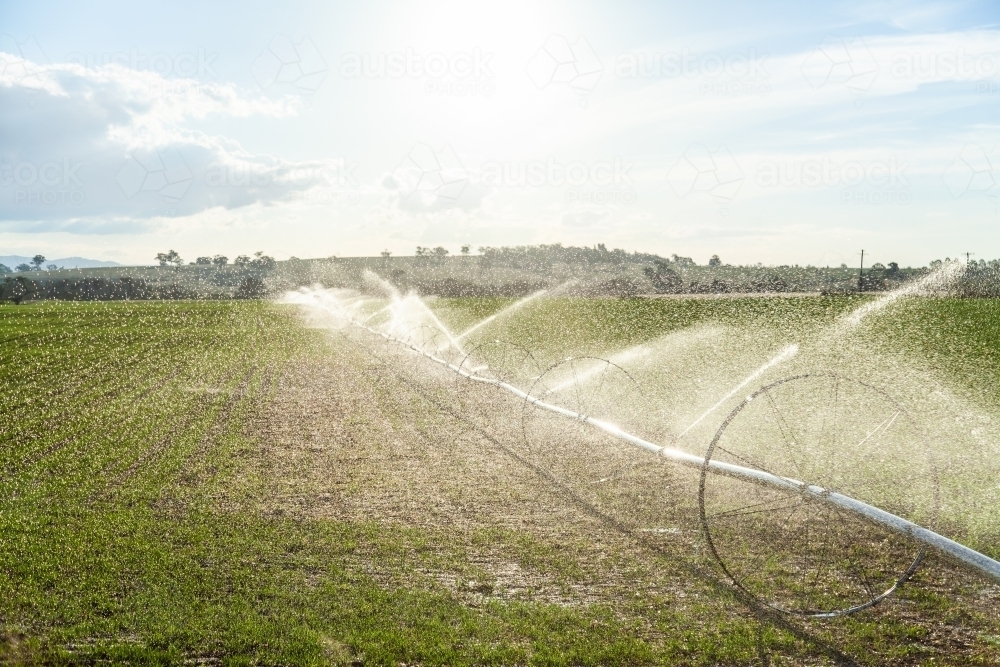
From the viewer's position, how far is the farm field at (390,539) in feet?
18.6

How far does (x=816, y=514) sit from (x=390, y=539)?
4497 mm

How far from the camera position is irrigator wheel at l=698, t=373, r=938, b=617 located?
6.51m

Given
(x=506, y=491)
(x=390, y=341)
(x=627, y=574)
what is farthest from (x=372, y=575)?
(x=390, y=341)

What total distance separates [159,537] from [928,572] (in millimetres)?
7430

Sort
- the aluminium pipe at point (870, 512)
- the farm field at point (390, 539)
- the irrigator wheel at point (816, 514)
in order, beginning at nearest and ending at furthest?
1. the farm field at point (390, 539)
2. the aluminium pipe at point (870, 512)
3. the irrigator wheel at point (816, 514)

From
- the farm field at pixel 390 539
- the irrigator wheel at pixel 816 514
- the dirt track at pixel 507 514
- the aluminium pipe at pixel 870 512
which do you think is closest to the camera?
the farm field at pixel 390 539

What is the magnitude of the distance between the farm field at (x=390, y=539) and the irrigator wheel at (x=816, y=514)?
0.26 m

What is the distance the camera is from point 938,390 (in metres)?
18.9

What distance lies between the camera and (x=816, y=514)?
820 cm

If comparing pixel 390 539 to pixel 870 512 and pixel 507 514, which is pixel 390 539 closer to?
pixel 507 514

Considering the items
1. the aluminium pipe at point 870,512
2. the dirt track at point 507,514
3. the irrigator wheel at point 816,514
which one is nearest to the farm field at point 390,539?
the dirt track at point 507,514

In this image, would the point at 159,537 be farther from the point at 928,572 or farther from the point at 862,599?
the point at 928,572

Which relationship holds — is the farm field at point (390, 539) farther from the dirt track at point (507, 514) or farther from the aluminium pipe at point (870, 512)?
the aluminium pipe at point (870, 512)

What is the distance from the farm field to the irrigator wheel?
0.26m
